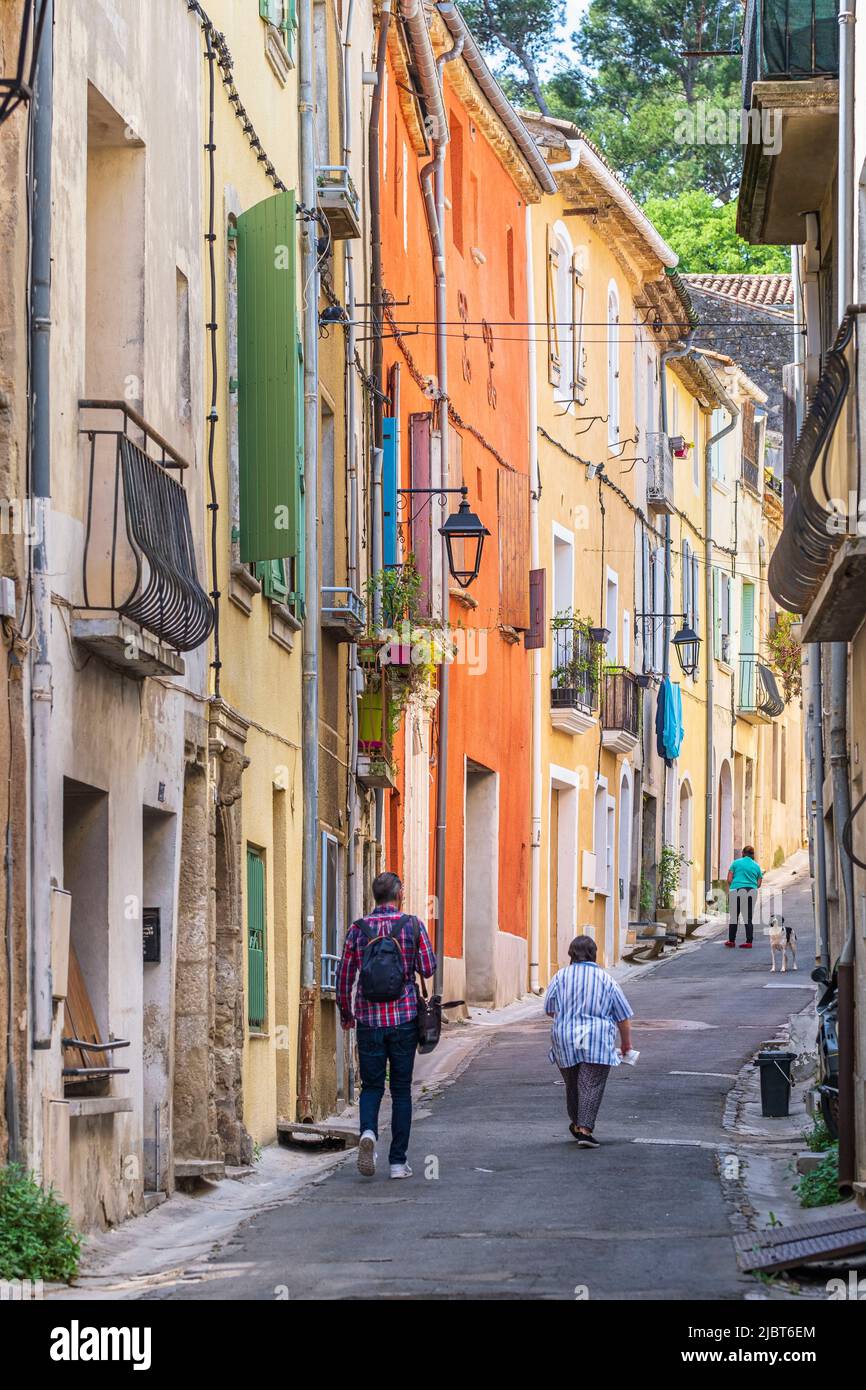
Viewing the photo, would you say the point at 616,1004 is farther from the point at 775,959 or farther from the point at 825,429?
the point at 775,959

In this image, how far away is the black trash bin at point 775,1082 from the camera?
17.4 m

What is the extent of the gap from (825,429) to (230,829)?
4.89 metres

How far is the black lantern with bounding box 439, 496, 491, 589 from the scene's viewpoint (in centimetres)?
2189

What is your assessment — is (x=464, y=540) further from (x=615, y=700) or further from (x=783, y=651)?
(x=783, y=651)

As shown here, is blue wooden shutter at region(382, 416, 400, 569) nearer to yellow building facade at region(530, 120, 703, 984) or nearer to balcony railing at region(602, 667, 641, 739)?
yellow building facade at region(530, 120, 703, 984)

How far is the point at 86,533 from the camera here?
11.8 metres

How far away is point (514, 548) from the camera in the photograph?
3009 centimetres

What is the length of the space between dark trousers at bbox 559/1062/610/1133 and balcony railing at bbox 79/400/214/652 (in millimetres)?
4231

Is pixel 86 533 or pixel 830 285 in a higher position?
pixel 830 285

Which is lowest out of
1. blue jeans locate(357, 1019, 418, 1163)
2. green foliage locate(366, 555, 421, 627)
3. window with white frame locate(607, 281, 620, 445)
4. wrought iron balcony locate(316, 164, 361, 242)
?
blue jeans locate(357, 1019, 418, 1163)

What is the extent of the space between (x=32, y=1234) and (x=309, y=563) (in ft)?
31.8

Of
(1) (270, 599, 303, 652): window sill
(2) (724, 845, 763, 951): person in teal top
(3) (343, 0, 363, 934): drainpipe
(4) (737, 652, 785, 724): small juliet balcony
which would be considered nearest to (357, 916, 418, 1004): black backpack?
(1) (270, 599, 303, 652): window sill

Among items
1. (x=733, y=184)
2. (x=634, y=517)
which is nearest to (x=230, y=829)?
(x=634, y=517)

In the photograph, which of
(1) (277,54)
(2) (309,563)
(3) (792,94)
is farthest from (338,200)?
(3) (792,94)
